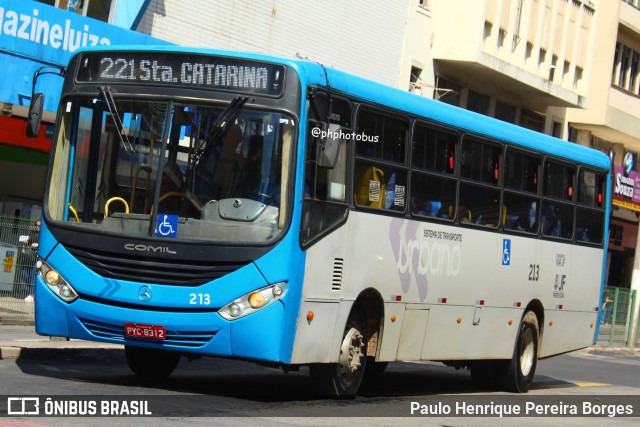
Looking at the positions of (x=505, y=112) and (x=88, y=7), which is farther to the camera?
(x=505, y=112)

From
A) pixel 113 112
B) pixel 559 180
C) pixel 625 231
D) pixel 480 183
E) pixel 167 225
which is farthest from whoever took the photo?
pixel 625 231

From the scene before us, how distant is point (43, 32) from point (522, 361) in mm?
10138

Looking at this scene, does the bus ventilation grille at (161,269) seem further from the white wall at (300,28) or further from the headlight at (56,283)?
the white wall at (300,28)

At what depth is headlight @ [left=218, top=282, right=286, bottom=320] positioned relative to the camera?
1115 centimetres

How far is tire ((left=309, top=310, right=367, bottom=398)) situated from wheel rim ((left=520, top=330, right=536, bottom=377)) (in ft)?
14.4

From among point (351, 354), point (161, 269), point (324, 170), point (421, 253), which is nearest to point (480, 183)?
point (421, 253)

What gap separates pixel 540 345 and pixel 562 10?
74.2ft

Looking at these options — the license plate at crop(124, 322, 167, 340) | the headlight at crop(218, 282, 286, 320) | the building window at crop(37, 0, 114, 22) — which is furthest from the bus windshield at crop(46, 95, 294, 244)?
the building window at crop(37, 0, 114, 22)

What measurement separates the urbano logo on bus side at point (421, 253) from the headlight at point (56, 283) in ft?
11.1

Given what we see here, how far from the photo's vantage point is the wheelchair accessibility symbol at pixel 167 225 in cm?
1128

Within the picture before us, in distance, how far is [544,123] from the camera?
39906mm

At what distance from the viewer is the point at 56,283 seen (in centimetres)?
1165

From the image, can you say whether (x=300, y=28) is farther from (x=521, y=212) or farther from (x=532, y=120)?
(x=521, y=212)

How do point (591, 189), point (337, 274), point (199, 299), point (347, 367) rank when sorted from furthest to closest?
point (591, 189)
point (347, 367)
point (337, 274)
point (199, 299)
